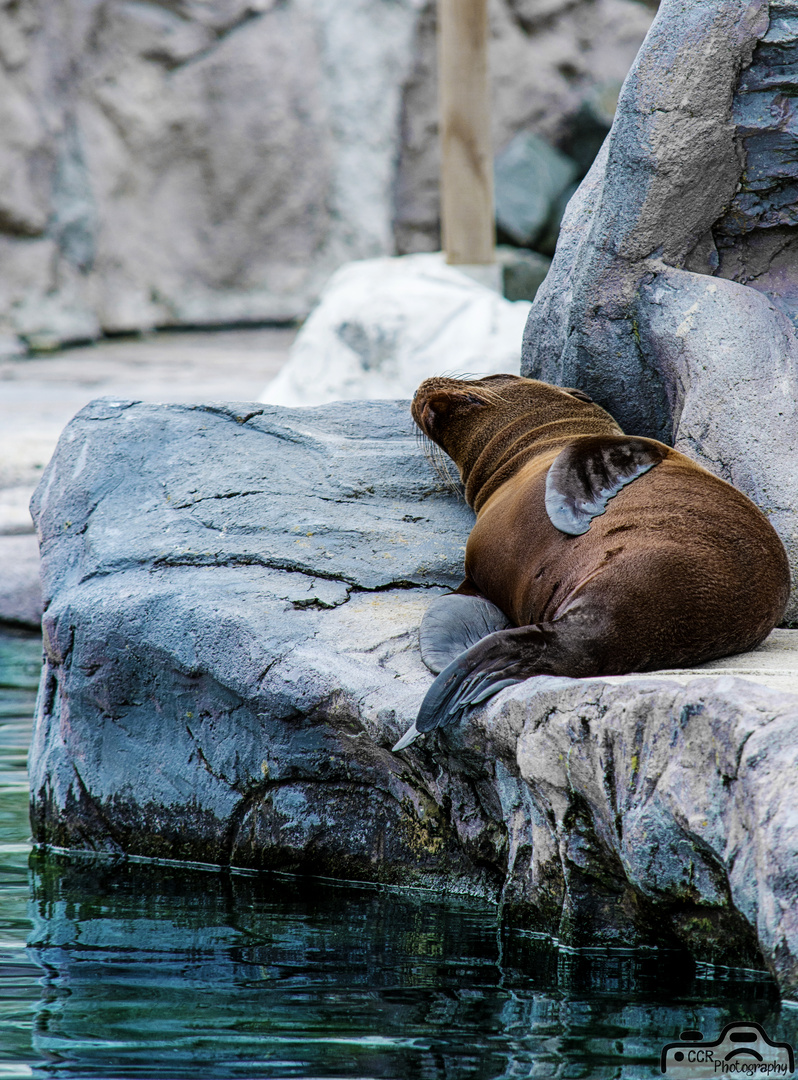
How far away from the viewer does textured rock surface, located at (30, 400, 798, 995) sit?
2.41m

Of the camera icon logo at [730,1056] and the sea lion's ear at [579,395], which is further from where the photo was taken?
the sea lion's ear at [579,395]

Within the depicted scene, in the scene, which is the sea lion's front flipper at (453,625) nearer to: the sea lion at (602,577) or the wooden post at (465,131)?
the sea lion at (602,577)

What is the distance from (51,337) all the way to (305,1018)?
10.3 meters

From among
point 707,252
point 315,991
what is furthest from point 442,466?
point 315,991

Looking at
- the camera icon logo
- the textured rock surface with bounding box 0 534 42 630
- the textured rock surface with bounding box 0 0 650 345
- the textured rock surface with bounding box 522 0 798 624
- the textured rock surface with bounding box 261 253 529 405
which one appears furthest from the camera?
the textured rock surface with bounding box 0 0 650 345

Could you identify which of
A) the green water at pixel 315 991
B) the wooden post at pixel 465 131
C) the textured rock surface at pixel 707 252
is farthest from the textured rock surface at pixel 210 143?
the green water at pixel 315 991

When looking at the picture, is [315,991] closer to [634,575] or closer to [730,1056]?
[730,1056]

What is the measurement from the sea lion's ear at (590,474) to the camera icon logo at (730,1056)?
51.7 inches

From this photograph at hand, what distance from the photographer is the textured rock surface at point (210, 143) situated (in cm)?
1176

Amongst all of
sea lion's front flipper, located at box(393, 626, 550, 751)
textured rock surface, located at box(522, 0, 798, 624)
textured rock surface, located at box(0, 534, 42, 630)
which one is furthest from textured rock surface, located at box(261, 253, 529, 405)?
sea lion's front flipper, located at box(393, 626, 550, 751)

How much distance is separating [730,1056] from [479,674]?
3.37ft

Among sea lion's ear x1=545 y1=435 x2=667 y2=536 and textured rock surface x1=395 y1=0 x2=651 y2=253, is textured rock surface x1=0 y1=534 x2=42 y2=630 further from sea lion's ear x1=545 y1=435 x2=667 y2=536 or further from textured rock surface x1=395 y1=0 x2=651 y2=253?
textured rock surface x1=395 y1=0 x2=651 y2=253

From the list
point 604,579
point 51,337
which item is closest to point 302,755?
point 604,579

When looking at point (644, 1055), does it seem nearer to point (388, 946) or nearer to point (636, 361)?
point (388, 946)
